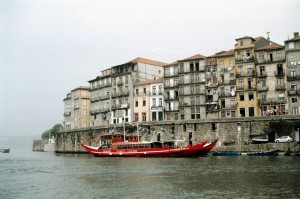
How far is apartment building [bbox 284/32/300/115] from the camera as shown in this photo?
70.0 meters

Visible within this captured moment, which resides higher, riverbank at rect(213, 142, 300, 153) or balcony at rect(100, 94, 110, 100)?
balcony at rect(100, 94, 110, 100)

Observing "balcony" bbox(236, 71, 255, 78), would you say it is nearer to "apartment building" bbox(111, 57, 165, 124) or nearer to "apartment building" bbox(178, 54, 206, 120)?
"apartment building" bbox(178, 54, 206, 120)

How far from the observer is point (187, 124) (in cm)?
7462

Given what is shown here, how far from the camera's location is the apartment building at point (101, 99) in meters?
98.4

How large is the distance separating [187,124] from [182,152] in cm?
1313

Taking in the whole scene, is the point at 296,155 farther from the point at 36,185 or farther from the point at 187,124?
the point at 36,185

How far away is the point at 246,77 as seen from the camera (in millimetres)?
75750

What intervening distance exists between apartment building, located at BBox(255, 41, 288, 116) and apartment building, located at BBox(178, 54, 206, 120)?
1156cm

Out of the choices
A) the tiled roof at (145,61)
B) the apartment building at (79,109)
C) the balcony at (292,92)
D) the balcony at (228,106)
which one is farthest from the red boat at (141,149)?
the apartment building at (79,109)

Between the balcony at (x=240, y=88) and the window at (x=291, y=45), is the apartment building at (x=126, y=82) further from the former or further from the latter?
the window at (x=291, y=45)

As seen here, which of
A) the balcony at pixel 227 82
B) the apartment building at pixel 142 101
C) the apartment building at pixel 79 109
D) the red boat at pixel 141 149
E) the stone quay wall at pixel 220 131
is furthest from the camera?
the apartment building at pixel 79 109

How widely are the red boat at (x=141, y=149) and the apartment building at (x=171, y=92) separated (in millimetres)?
11901

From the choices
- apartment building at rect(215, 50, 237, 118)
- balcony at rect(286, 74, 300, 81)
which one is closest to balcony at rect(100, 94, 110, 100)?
apartment building at rect(215, 50, 237, 118)

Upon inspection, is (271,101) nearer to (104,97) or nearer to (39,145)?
(104,97)
